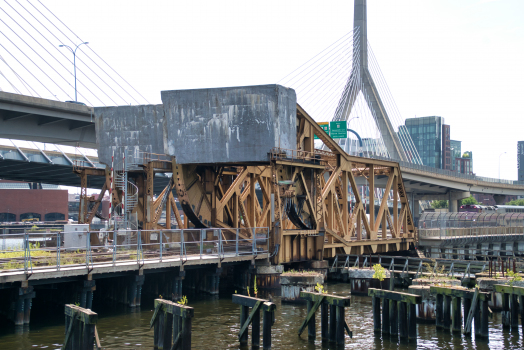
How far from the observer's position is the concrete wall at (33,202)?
10219cm

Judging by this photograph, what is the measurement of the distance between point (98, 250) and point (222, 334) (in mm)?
8018

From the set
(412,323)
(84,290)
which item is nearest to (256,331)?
(412,323)

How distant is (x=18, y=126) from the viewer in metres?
42.1

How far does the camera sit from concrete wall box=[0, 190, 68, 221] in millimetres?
102188

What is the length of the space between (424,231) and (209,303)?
26555 mm

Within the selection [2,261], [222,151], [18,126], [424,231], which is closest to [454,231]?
[424,231]

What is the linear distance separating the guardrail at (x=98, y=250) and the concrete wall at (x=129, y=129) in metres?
5.44

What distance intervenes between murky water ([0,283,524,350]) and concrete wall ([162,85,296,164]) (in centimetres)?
941

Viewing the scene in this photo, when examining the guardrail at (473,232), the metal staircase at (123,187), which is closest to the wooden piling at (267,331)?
the metal staircase at (123,187)

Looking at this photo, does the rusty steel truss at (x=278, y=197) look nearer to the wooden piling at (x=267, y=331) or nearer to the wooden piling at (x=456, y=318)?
the wooden piling at (x=456, y=318)

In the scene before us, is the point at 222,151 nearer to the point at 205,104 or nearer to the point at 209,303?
the point at 205,104

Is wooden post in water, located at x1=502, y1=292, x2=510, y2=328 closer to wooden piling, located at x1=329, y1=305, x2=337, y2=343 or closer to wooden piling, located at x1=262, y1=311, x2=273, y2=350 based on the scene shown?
wooden piling, located at x1=329, y1=305, x2=337, y2=343

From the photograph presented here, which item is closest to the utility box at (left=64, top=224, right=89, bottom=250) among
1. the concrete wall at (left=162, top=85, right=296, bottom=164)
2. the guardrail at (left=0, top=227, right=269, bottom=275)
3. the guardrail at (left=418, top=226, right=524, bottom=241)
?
the guardrail at (left=0, top=227, right=269, bottom=275)

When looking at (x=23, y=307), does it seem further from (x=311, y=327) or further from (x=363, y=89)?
(x=363, y=89)
